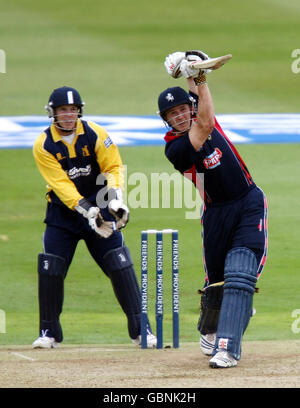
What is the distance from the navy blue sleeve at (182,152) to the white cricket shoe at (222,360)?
1.16 m

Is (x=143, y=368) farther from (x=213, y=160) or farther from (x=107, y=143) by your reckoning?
(x=107, y=143)

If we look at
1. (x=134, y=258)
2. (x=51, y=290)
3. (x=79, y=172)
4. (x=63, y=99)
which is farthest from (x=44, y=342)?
(x=134, y=258)

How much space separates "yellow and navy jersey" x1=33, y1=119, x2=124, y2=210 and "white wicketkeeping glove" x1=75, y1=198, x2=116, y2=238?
0.19 meters

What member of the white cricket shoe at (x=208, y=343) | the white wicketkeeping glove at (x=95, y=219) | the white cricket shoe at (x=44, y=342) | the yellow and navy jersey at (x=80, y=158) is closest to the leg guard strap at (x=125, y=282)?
the white wicketkeeping glove at (x=95, y=219)

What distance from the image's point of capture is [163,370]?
5.80 metres

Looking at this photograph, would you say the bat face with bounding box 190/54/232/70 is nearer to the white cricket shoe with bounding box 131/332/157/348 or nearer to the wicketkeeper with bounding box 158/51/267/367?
the wicketkeeper with bounding box 158/51/267/367

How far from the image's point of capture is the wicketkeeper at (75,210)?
7.13 m

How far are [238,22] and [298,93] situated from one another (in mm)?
5753

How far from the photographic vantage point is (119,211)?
694cm

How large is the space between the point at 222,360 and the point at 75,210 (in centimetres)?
183

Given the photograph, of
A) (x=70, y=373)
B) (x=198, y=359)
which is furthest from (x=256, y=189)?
(x=70, y=373)
